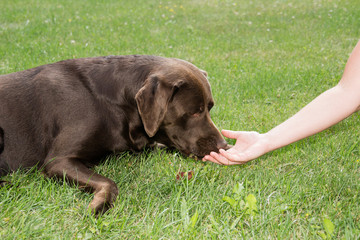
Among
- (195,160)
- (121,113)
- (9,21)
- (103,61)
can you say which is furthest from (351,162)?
(9,21)

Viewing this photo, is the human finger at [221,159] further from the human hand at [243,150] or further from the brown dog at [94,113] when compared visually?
the brown dog at [94,113]

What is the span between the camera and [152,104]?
2.93 m

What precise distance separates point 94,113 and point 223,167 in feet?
3.80

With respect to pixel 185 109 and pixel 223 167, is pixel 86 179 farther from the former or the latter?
pixel 223 167

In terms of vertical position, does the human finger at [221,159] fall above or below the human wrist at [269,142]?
below

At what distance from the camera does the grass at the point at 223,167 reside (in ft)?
7.82

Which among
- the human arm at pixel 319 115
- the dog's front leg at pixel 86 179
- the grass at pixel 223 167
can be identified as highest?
the human arm at pixel 319 115

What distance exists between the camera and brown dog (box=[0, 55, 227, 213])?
10.1 ft

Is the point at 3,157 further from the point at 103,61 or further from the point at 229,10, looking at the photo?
the point at 229,10

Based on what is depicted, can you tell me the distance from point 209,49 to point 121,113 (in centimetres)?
455

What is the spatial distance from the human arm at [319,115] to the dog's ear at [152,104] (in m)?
0.61

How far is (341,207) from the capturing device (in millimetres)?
2568

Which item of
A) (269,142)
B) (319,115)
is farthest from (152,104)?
(319,115)

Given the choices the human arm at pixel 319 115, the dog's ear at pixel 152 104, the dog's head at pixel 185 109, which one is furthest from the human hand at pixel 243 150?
the dog's ear at pixel 152 104
